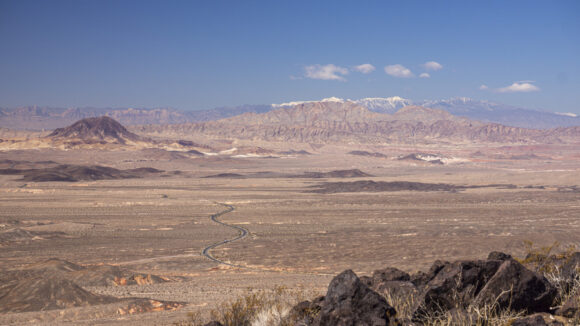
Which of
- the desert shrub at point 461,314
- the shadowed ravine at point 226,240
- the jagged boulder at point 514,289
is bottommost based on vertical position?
the shadowed ravine at point 226,240

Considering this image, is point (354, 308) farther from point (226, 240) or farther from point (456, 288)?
point (226, 240)

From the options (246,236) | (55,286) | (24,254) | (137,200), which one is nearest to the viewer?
(55,286)

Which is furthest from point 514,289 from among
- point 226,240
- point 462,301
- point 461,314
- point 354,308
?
point 226,240

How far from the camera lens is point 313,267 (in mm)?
23734

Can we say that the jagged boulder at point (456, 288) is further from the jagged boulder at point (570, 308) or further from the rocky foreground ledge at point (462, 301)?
the jagged boulder at point (570, 308)

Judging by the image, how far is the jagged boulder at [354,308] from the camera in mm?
6918

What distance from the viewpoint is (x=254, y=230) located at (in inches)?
1446

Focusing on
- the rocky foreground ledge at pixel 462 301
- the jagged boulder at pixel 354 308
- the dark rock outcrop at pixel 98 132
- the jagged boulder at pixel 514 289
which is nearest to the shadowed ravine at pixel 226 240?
the rocky foreground ledge at pixel 462 301

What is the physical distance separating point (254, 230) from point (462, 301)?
2965 cm

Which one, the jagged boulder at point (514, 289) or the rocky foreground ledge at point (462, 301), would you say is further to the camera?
the jagged boulder at point (514, 289)

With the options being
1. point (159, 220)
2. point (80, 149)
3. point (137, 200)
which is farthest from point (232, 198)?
point (80, 149)

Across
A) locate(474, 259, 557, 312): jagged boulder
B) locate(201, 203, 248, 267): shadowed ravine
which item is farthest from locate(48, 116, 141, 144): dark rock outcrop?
locate(474, 259, 557, 312): jagged boulder

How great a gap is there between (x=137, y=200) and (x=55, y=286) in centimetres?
4071

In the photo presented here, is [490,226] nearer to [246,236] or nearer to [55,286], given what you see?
[246,236]
